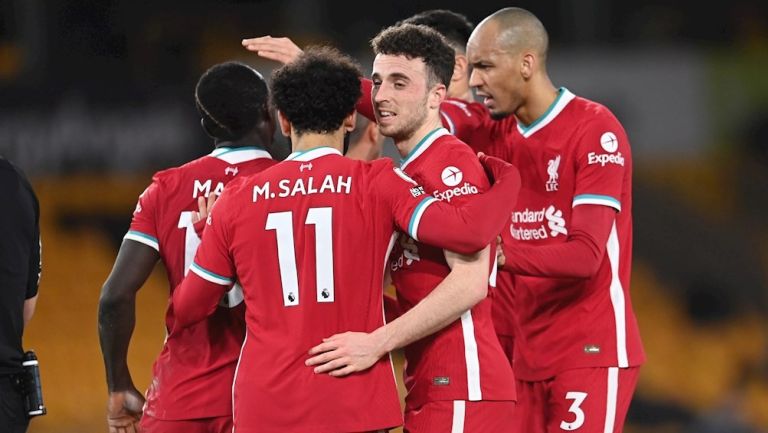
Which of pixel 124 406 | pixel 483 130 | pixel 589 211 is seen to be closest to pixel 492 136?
pixel 483 130

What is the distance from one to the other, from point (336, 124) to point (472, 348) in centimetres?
83

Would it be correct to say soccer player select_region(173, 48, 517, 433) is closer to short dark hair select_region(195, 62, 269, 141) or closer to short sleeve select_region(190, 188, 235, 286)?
short sleeve select_region(190, 188, 235, 286)

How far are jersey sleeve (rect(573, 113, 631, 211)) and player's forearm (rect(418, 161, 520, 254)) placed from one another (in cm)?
84

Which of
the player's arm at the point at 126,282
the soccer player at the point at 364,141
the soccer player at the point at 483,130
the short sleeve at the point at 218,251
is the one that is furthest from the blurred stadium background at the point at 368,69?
the short sleeve at the point at 218,251

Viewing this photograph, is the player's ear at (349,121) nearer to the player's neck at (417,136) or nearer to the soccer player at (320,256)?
the soccer player at (320,256)

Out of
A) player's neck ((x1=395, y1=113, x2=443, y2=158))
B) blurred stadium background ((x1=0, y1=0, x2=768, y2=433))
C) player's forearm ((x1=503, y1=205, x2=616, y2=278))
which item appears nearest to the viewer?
player's neck ((x1=395, y1=113, x2=443, y2=158))

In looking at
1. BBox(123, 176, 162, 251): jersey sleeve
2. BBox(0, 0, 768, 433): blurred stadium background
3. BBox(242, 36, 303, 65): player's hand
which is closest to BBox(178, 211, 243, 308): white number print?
BBox(123, 176, 162, 251): jersey sleeve

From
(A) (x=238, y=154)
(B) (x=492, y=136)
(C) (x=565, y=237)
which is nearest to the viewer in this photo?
(A) (x=238, y=154)

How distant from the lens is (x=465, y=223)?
11.2ft

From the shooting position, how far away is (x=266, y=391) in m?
3.48

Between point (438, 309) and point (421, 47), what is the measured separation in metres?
0.93

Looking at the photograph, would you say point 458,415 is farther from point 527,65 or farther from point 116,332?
point 527,65

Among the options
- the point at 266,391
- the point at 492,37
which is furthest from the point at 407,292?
the point at 492,37

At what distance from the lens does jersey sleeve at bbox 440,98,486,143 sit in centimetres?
484
